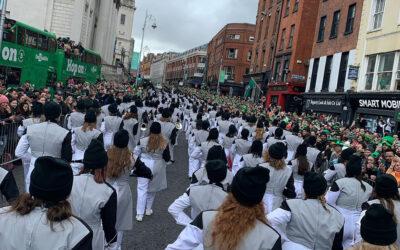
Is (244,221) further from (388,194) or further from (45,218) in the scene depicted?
(388,194)

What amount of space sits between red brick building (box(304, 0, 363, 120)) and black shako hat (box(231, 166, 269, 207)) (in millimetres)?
24655

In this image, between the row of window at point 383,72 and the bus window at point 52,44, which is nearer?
the row of window at point 383,72

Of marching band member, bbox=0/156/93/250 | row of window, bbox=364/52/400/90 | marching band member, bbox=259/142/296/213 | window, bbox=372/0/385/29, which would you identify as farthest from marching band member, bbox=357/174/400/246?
window, bbox=372/0/385/29

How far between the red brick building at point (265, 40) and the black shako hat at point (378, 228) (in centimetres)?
4179

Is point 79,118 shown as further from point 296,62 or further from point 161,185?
point 296,62

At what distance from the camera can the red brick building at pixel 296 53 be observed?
38.5m

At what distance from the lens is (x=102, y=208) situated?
14.6ft

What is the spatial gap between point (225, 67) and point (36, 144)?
7449 cm

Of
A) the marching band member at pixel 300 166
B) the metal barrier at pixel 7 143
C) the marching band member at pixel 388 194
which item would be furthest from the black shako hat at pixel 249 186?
the metal barrier at pixel 7 143

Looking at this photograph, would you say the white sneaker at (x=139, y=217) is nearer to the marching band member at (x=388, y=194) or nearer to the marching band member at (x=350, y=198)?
the marching band member at (x=350, y=198)

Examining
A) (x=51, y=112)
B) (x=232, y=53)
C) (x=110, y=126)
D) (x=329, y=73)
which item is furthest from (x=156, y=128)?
(x=232, y=53)

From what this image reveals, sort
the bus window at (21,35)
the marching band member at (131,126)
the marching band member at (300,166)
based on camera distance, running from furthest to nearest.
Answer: the bus window at (21,35) → the marching band member at (131,126) → the marching band member at (300,166)

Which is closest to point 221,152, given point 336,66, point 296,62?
point 336,66

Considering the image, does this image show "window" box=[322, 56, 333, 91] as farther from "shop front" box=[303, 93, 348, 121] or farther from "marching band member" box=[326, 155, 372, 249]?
"marching band member" box=[326, 155, 372, 249]
